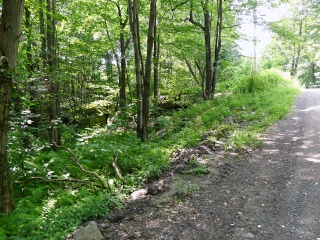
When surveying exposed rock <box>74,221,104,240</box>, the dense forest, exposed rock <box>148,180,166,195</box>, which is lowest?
exposed rock <box>74,221,104,240</box>

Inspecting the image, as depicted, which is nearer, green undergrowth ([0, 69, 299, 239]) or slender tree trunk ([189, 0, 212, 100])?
green undergrowth ([0, 69, 299, 239])

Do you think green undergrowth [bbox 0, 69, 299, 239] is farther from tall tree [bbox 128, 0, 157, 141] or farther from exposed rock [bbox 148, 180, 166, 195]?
tall tree [bbox 128, 0, 157, 141]

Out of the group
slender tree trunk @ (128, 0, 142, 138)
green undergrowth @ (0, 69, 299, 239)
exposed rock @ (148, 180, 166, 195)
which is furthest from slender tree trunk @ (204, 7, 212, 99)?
exposed rock @ (148, 180, 166, 195)

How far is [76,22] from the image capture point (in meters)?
10.7

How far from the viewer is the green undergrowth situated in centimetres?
346

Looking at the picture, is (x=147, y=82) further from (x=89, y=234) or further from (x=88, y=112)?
(x=88, y=112)

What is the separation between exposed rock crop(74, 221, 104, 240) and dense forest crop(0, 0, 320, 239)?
0.24 metres

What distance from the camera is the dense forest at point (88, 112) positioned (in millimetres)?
3410

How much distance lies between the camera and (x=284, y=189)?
13.8 feet

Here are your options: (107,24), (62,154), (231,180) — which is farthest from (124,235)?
(107,24)

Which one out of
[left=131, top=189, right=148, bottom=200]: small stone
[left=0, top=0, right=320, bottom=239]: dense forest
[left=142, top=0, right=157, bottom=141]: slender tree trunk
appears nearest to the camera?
[left=0, top=0, right=320, bottom=239]: dense forest

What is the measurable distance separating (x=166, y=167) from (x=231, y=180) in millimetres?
1425

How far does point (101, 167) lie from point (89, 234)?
8.77ft

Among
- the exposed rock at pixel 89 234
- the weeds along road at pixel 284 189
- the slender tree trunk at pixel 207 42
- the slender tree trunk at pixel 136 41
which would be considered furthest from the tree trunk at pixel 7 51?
the slender tree trunk at pixel 207 42
